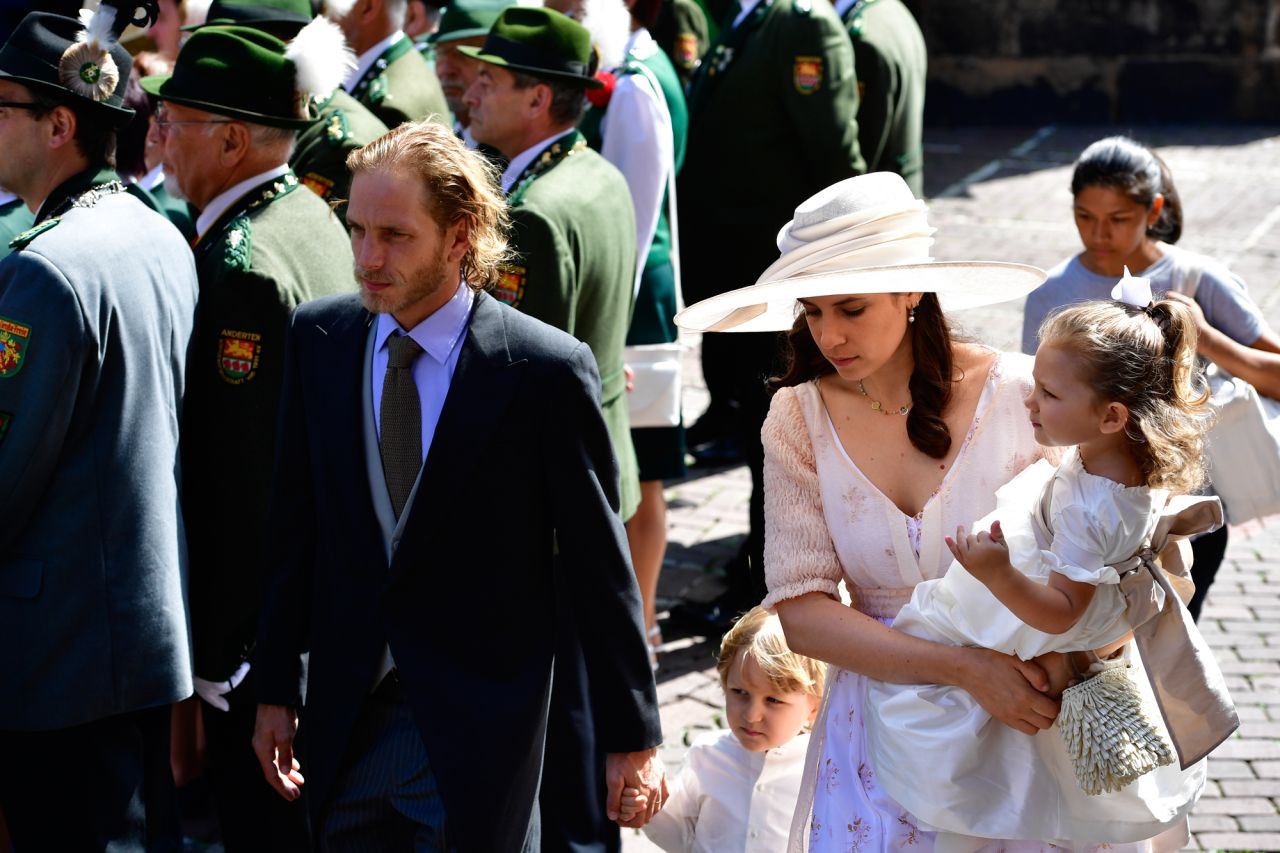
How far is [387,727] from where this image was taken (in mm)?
3248

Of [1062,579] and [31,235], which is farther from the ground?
[31,235]

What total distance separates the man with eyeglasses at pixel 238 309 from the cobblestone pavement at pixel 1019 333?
137 centimetres

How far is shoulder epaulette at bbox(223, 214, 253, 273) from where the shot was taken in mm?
3984

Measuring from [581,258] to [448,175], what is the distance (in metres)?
1.51

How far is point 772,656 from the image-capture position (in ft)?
12.9

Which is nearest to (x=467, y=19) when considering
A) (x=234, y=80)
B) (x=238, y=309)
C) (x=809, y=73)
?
(x=809, y=73)

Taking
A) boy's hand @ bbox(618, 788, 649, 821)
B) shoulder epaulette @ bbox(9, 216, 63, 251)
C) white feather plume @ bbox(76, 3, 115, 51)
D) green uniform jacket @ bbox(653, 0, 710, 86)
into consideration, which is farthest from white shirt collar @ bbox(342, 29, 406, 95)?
boy's hand @ bbox(618, 788, 649, 821)

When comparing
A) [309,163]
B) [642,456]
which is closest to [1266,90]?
[642,456]

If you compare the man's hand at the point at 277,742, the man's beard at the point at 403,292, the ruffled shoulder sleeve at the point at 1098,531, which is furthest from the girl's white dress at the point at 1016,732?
the man's hand at the point at 277,742

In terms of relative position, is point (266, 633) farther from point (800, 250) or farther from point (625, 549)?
point (800, 250)

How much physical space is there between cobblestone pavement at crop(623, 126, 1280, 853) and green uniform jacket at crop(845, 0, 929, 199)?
179 centimetres

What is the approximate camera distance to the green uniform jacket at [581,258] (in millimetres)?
4590

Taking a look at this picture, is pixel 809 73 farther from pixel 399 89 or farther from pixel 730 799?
pixel 730 799

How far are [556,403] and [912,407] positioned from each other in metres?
0.72
